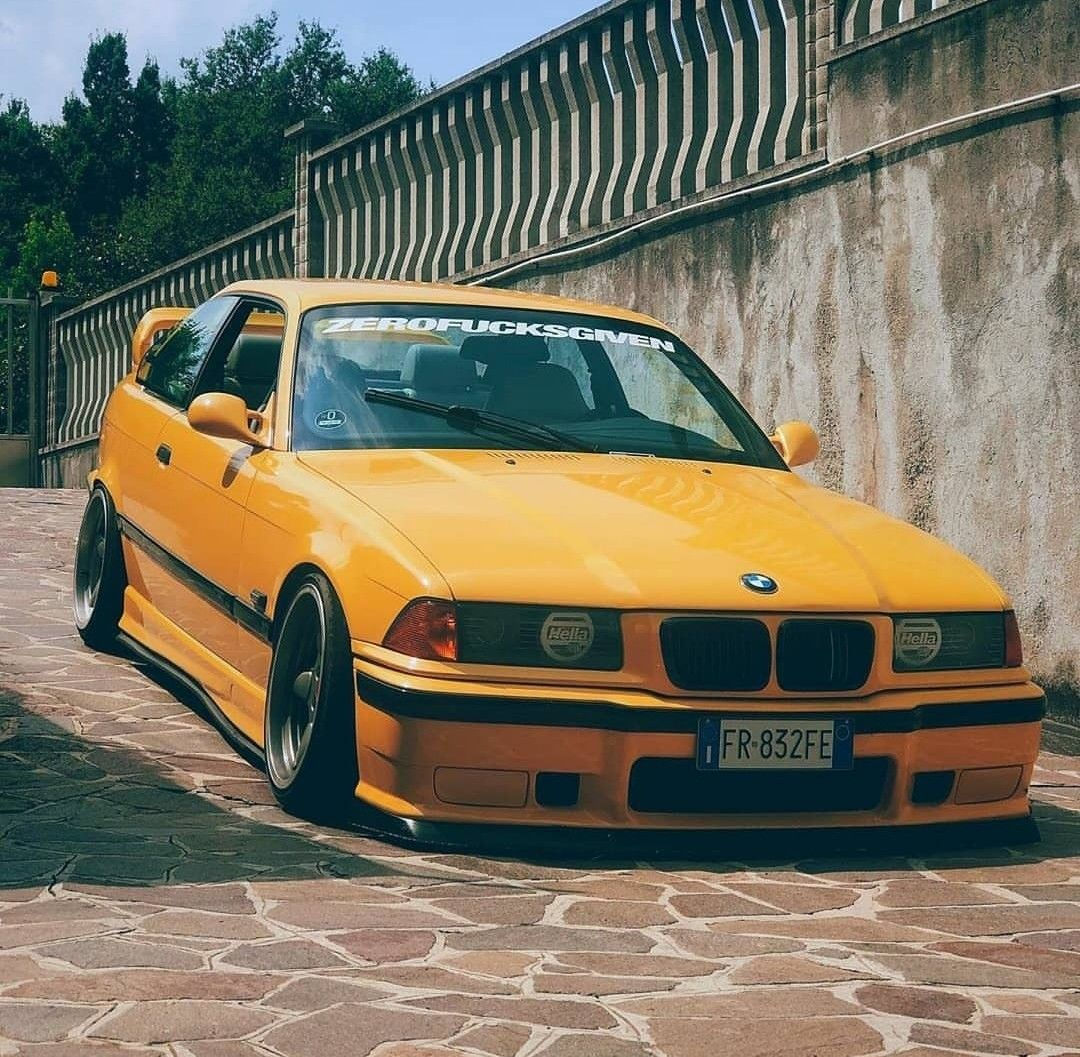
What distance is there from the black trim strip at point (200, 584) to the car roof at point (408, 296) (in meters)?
0.98

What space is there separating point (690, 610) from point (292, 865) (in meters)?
1.19

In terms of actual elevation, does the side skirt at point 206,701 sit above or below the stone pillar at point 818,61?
below

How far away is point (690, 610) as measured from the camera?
5.27 metres

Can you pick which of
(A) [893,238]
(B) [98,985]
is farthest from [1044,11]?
(B) [98,985]

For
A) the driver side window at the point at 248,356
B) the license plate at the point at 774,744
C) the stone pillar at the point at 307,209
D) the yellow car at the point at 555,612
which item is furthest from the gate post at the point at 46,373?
the license plate at the point at 774,744

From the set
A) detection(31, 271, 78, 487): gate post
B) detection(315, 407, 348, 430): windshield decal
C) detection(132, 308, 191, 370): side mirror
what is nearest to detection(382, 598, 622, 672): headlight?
detection(315, 407, 348, 430): windshield decal

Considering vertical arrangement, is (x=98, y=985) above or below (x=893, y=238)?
below

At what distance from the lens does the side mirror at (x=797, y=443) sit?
22.8 ft

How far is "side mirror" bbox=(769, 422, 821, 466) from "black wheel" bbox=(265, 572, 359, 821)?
1.94 m

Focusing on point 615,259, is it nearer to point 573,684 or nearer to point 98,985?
point 573,684

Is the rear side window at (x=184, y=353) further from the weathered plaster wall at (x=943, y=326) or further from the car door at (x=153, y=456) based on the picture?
the weathered plaster wall at (x=943, y=326)

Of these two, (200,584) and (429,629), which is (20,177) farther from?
(429,629)

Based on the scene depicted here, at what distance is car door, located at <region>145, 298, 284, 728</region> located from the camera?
21.4ft

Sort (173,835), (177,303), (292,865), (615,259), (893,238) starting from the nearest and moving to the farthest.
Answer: (292,865), (173,835), (893,238), (615,259), (177,303)
